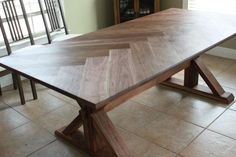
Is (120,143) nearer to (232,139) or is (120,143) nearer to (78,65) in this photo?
(78,65)

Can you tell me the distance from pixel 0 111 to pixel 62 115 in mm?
597

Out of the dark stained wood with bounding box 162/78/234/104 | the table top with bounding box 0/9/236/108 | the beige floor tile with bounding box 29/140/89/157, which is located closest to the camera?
the table top with bounding box 0/9/236/108

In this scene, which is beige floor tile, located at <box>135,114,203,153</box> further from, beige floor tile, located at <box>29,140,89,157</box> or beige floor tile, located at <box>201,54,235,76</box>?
beige floor tile, located at <box>201,54,235,76</box>

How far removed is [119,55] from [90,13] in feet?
6.72

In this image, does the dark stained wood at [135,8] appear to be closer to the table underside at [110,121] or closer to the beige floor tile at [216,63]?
the beige floor tile at [216,63]


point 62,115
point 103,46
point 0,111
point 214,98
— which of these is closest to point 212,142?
point 214,98

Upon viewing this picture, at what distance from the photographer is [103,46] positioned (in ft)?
6.97

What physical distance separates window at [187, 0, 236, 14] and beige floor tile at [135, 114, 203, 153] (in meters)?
1.69

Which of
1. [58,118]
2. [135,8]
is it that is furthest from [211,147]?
[135,8]

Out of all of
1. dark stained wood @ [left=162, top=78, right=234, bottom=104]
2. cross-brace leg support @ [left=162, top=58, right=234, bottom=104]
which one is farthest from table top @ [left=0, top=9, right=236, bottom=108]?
dark stained wood @ [left=162, top=78, right=234, bottom=104]

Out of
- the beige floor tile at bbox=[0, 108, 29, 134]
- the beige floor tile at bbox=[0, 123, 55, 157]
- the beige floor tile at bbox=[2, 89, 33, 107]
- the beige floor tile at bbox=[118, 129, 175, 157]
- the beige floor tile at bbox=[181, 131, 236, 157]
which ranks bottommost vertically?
the beige floor tile at bbox=[181, 131, 236, 157]

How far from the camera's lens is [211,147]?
2.02 metres

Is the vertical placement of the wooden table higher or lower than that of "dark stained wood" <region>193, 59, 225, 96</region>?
higher

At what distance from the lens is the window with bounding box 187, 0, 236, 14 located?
3361mm
